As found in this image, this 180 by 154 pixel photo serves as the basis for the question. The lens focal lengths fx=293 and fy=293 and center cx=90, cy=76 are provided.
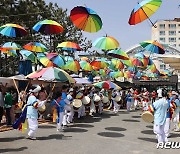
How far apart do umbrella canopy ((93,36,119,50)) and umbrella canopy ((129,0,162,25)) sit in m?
3.40

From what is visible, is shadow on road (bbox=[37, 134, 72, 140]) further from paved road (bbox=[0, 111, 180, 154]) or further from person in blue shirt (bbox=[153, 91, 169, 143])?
person in blue shirt (bbox=[153, 91, 169, 143])

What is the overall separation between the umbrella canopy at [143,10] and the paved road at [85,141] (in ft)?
13.6

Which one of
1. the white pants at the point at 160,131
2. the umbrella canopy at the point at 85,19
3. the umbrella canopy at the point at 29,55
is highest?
the umbrella canopy at the point at 85,19

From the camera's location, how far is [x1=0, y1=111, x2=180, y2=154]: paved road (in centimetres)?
810

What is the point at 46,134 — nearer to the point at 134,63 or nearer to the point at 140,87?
the point at 134,63

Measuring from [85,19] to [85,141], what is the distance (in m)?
4.38

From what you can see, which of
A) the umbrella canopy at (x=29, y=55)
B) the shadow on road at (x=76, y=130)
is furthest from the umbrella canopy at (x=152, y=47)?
the umbrella canopy at (x=29, y=55)

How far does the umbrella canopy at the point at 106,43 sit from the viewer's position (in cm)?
1382

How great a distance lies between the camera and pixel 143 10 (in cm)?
1006

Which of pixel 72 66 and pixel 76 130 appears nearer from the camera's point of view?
pixel 76 130

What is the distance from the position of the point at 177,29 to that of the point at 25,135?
3924 inches

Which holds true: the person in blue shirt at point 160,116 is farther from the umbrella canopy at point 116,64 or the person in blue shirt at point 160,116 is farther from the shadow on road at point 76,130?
the umbrella canopy at point 116,64

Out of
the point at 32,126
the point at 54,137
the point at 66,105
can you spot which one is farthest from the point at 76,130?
the point at 32,126

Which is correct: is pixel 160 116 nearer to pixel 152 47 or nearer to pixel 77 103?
pixel 152 47
